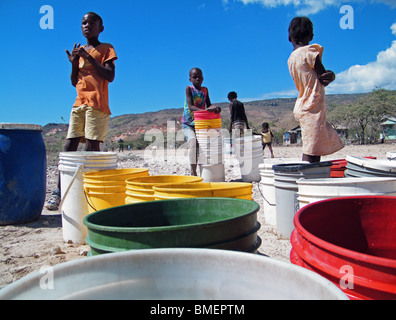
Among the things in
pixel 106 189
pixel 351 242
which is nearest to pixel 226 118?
pixel 106 189

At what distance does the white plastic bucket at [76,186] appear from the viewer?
8.45ft

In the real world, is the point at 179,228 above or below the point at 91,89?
below

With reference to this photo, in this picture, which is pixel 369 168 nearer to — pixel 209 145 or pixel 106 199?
pixel 106 199

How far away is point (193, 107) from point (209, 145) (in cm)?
63

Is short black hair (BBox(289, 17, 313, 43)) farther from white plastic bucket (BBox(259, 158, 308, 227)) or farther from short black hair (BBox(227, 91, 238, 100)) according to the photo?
short black hair (BBox(227, 91, 238, 100))

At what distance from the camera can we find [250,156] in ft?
17.9

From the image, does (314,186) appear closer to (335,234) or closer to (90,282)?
(335,234)

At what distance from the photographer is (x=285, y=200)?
2461 millimetres

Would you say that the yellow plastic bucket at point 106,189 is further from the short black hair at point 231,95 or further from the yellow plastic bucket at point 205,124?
the short black hair at point 231,95

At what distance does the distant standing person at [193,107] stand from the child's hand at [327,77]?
2066 mm

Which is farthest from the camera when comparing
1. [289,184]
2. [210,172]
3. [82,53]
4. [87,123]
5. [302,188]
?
[210,172]

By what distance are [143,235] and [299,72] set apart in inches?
95.0

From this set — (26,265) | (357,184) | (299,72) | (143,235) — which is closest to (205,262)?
(143,235)

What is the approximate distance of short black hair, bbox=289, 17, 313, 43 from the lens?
2.86 metres
